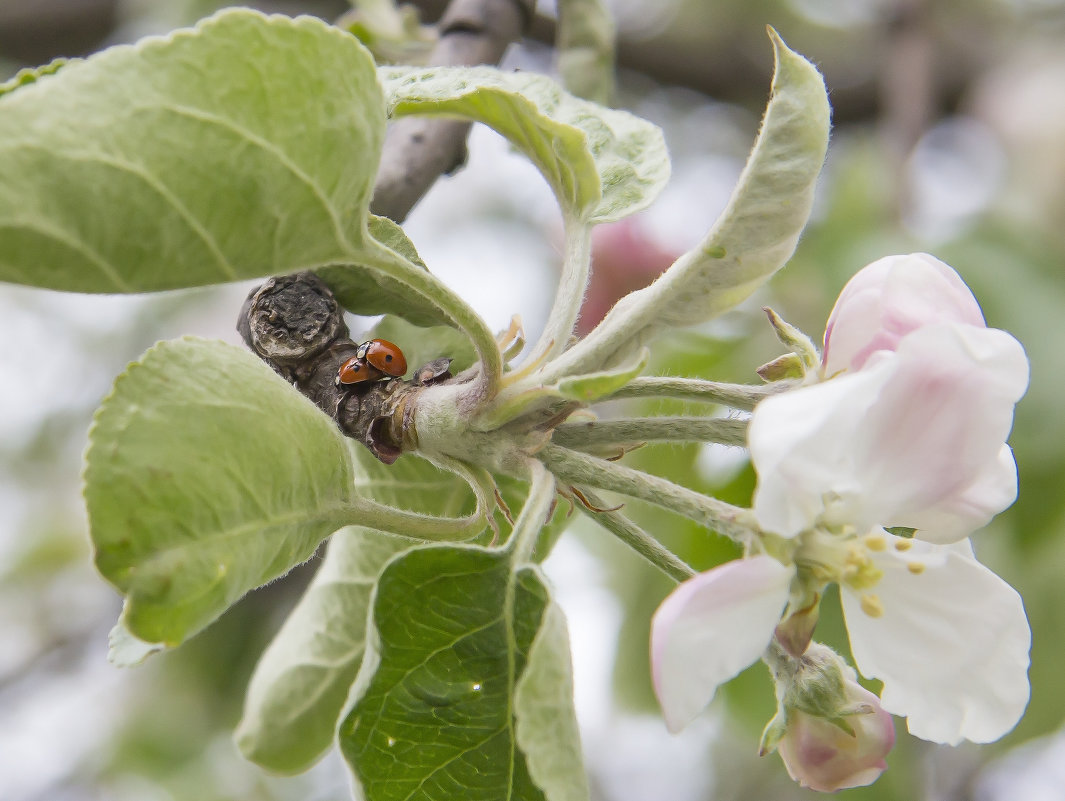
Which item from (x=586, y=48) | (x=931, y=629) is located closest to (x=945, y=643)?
(x=931, y=629)

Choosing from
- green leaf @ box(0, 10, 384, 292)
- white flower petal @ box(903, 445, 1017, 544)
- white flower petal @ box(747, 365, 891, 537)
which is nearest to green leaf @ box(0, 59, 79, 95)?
green leaf @ box(0, 10, 384, 292)

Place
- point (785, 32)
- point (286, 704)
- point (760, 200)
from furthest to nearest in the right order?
point (785, 32)
point (286, 704)
point (760, 200)

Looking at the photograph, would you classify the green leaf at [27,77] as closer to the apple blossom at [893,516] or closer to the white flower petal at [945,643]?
the apple blossom at [893,516]

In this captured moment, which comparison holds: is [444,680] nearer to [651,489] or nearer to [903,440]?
[651,489]

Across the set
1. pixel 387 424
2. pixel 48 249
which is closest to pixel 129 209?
pixel 48 249

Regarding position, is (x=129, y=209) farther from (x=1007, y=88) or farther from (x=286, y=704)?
(x=1007, y=88)

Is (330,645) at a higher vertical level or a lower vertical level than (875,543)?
lower

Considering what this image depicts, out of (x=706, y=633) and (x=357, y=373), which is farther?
(x=357, y=373)
